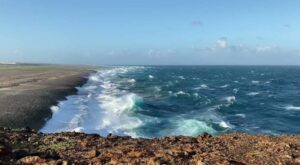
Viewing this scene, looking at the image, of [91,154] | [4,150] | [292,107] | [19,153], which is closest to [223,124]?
[292,107]

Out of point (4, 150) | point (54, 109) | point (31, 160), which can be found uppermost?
point (4, 150)

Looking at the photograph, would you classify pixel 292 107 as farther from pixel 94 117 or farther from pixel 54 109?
pixel 54 109

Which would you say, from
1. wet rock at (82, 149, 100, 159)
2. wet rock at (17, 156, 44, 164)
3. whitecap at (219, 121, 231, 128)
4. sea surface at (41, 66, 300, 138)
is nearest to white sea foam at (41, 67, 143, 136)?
sea surface at (41, 66, 300, 138)

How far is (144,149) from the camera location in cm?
1364

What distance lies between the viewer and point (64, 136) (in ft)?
53.6

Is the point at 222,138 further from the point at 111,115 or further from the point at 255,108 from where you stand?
the point at 255,108

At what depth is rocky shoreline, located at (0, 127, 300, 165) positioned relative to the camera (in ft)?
39.9

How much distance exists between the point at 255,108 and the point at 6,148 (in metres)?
41.0

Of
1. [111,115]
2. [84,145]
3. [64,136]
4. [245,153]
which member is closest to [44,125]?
[111,115]

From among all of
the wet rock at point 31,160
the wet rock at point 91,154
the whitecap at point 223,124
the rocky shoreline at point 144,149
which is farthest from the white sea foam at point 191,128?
the wet rock at point 31,160

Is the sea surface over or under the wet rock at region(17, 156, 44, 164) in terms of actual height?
under

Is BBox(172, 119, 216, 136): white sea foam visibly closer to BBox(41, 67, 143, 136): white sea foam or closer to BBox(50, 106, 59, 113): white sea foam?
BBox(41, 67, 143, 136): white sea foam

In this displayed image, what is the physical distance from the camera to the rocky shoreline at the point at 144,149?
12148 millimetres

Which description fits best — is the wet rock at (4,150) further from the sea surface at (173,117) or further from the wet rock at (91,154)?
the sea surface at (173,117)
